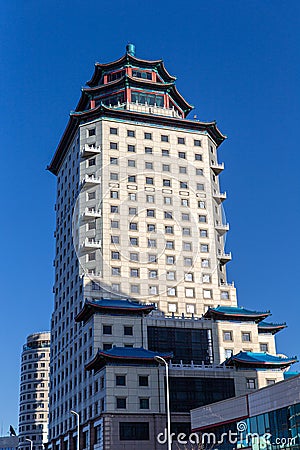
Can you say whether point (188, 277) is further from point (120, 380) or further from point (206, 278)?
point (120, 380)

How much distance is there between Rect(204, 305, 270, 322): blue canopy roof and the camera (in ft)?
268

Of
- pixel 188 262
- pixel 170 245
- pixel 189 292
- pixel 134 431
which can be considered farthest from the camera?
pixel 170 245

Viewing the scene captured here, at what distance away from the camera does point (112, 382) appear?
2840 inches

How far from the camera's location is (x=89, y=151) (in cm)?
9388

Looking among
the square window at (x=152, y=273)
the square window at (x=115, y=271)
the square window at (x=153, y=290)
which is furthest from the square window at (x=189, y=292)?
the square window at (x=115, y=271)

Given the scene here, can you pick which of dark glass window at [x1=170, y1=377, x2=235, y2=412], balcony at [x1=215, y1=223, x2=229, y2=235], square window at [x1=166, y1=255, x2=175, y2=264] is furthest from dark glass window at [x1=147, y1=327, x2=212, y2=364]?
balcony at [x1=215, y1=223, x2=229, y2=235]

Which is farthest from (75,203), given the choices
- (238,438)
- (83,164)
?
(238,438)

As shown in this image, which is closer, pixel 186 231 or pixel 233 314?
pixel 233 314

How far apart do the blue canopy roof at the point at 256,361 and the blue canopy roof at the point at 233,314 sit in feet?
18.4

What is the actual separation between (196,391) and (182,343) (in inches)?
288

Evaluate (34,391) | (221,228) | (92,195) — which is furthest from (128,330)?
(34,391)

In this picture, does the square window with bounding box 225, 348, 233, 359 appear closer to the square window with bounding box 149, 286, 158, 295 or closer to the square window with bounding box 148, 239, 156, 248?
the square window with bounding box 149, 286, 158, 295

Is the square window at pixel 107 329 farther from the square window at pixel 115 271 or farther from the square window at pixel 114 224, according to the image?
the square window at pixel 114 224

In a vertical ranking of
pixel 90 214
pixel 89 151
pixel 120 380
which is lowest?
pixel 120 380
